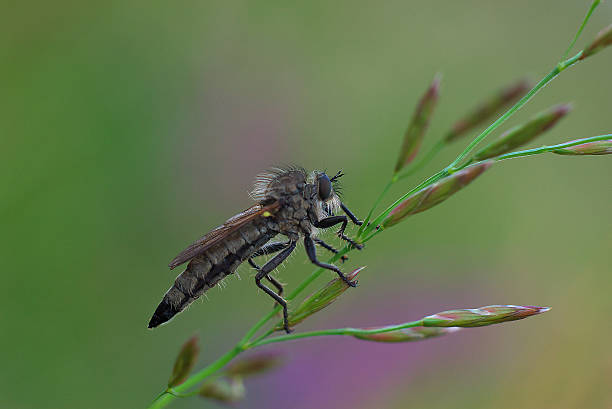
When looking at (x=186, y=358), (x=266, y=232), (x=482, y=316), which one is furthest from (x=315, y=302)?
(x=266, y=232)

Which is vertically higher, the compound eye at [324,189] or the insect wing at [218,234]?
the insect wing at [218,234]

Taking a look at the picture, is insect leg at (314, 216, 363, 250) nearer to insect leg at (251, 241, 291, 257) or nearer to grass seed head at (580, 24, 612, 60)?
insect leg at (251, 241, 291, 257)

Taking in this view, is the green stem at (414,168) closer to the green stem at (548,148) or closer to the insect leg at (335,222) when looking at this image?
the green stem at (548,148)

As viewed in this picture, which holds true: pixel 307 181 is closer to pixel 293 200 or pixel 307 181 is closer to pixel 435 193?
pixel 293 200

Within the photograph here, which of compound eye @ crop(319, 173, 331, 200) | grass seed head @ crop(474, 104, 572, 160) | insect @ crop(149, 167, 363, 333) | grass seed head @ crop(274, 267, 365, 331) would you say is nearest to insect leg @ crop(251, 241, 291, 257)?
insect @ crop(149, 167, 363, 333)

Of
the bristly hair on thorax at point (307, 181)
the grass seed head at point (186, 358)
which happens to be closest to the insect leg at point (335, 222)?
the bristly hair on thorax at point (307, 181)

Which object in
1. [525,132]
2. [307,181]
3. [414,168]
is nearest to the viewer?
[525,132]
